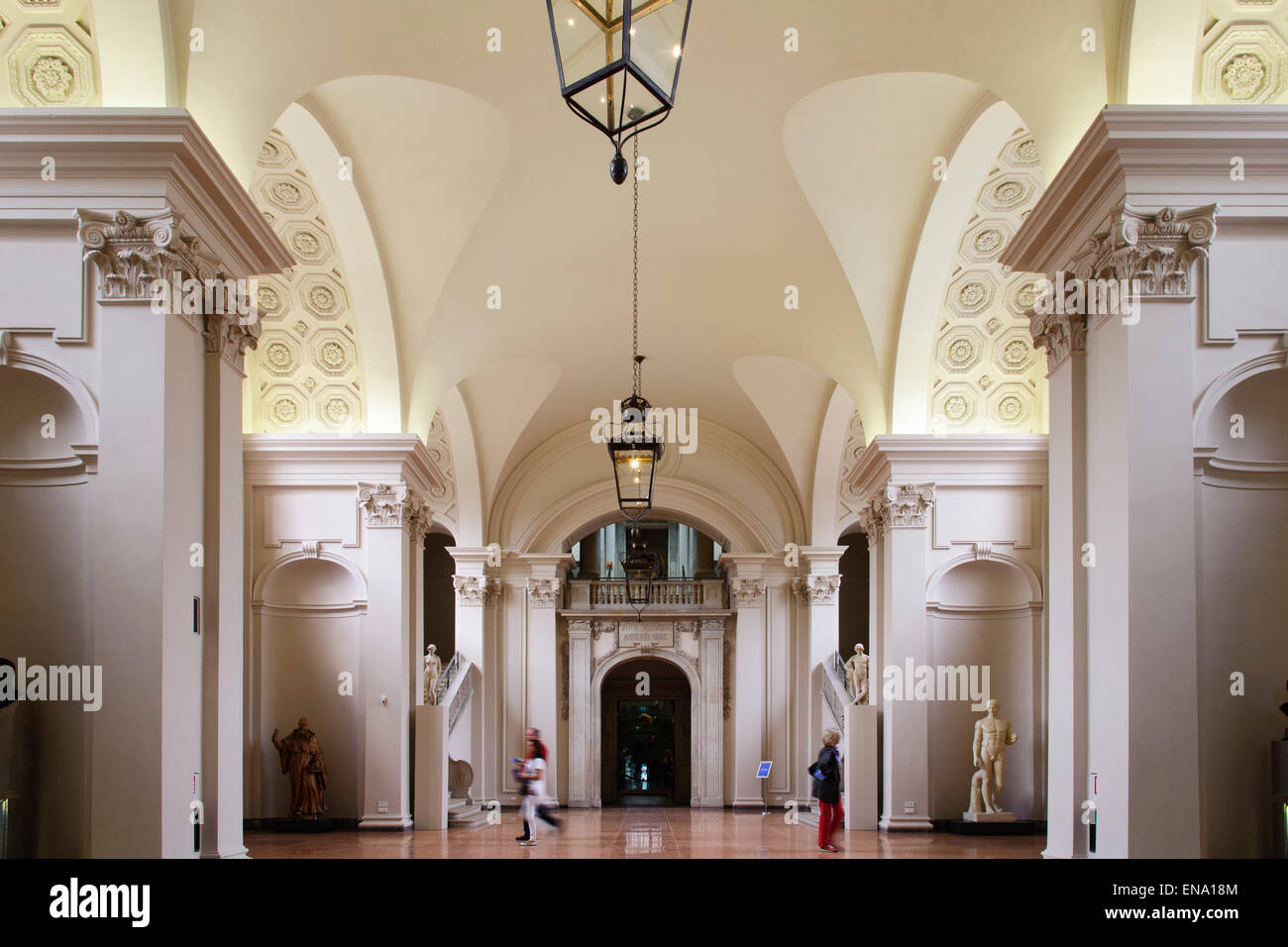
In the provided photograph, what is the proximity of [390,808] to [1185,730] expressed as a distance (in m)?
11.1

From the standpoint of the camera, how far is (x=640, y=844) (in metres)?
16.2

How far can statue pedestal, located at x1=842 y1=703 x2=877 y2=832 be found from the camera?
16.9m

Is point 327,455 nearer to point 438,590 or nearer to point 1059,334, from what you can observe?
point 1059,334

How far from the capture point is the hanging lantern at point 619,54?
535cm

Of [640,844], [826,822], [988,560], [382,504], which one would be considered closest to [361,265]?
[382,504]

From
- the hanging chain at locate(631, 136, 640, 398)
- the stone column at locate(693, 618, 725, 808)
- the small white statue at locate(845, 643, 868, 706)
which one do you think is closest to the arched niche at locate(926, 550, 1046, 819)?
the small white statue at locate(845, 643, 868, 706)

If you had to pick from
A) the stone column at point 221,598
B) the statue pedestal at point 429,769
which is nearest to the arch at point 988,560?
the statue pedestal at point 429,769

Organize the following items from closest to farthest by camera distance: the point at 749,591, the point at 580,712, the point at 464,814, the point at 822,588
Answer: the point at 464,814, the point at 822,588, the point at 749,591, the point at 580,712

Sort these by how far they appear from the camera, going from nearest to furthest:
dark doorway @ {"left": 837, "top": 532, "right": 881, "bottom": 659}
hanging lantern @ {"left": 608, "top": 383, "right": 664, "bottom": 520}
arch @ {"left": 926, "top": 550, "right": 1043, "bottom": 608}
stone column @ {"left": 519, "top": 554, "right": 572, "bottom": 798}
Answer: hanging lantern @ {"left": 608, "top": 383, "right": 664, "bottom": 520}
arch @ {"left": 926, "top": 550, "right": 1043, "bottom": 608}
stone column @ {"left": 519, "top": 554, "right": 572, "bottom": 798}
dark doorway @ {"left": 837, "top": 532, "right": 881, "bottom": 659}

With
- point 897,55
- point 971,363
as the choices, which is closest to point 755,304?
point 971,363

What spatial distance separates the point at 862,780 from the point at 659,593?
12282 millimetres

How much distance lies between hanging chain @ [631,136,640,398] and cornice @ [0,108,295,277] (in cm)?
493

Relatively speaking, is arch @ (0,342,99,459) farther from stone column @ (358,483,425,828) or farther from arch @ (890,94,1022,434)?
arch @ (890,94,1022,434)
